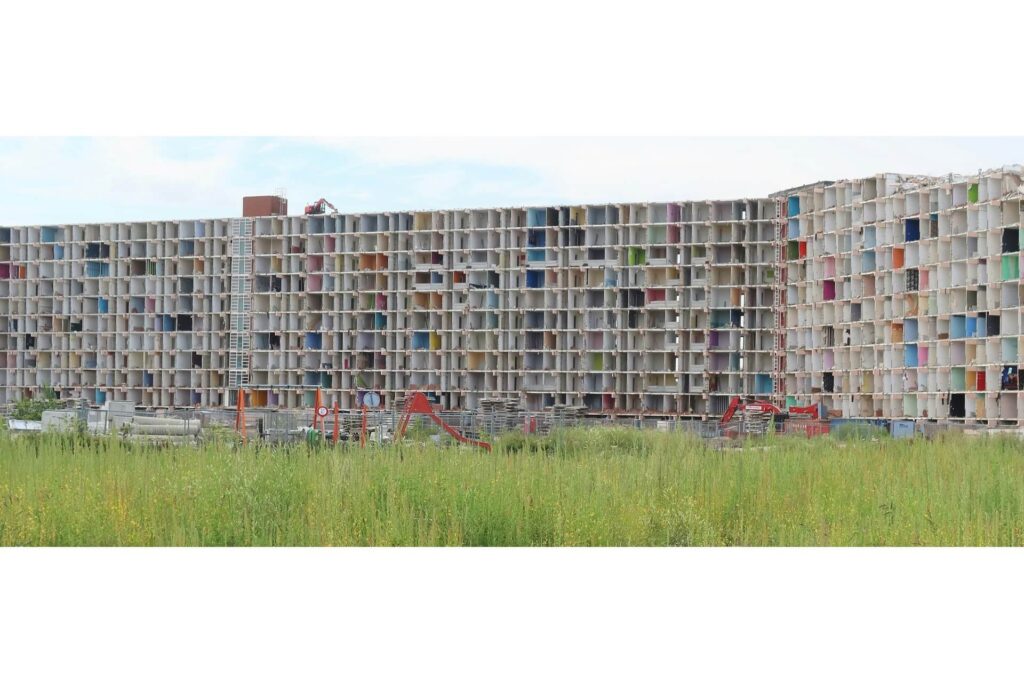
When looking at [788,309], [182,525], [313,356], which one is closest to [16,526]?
[182,525]

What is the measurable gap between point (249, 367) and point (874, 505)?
38139 millimetres

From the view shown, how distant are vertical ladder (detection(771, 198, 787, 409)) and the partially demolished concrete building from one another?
0.07 m

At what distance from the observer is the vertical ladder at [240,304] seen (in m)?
48.7

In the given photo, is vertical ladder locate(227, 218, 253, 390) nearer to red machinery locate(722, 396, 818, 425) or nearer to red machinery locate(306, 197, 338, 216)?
red machinery locate(306, 197, 338, 216)

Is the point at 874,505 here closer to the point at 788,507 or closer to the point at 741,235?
the point at 788,507

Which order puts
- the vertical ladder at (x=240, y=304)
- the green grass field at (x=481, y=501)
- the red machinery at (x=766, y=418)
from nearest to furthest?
the green grass field at (x=481, y=501), the red machinery at (x=766, y=418), the vertical ladder at (x=240, y=304)

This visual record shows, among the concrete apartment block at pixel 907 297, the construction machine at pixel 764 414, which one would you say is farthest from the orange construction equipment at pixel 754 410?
the concrete apartment block at pixel 907 297

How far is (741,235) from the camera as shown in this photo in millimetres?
42562

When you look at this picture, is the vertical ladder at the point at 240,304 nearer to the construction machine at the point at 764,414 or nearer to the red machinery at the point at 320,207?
the red machinery at the point at 320,207

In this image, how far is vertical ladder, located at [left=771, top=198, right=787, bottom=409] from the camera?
134ft

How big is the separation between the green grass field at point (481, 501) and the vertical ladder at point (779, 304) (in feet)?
84.8

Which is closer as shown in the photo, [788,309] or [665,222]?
[788,309]

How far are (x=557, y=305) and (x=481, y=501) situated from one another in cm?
3266

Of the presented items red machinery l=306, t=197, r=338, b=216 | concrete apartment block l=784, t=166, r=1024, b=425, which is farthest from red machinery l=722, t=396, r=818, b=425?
red machinery l=306, t=197, r=338, b=216
